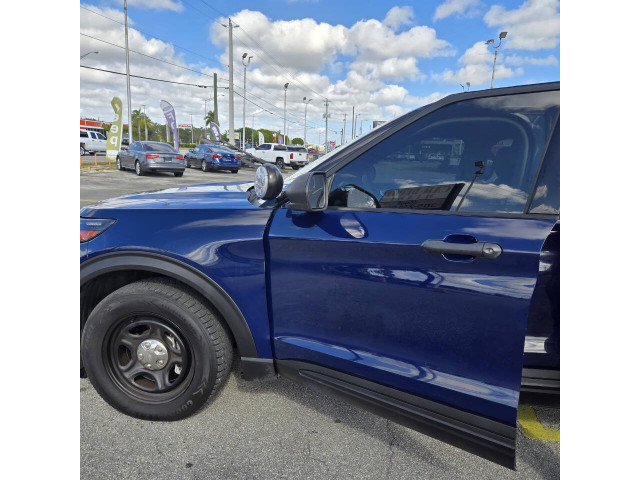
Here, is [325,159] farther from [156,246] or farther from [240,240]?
[156,246]

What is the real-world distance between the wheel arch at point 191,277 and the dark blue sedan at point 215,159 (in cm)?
1999

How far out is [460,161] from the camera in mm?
1872

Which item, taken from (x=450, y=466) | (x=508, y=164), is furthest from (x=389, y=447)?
(x=508, y=164)

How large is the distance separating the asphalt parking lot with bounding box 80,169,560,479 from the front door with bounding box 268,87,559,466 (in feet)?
1.16

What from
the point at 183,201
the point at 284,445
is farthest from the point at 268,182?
the point at 284,445

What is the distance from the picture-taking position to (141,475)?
74.1 inches

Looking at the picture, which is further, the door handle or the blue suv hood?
the blue suv hood

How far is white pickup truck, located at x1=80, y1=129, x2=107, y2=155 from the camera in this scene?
3319cm

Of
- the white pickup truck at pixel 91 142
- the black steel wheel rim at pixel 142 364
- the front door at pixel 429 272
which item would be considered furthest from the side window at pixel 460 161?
the white pickup truck at pixel 91 142

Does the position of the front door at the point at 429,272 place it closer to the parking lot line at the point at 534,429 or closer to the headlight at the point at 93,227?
the parking lot line at the point at 534,429

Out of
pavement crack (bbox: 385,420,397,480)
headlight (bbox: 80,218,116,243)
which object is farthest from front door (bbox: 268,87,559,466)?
headlight (bbox: 80,218,116,243)

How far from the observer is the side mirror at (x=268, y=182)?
77.2 inches

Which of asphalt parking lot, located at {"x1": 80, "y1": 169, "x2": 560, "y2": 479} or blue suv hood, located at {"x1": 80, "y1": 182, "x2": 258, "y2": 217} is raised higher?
blue suv hood, located at {"x1": 80, "y1": 182, "x2": 258, "y2": 217}

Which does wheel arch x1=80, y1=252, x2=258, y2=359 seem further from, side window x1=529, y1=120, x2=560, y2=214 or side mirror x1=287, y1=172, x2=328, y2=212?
side window x1=529, y1=120, x2=560, y2=214
